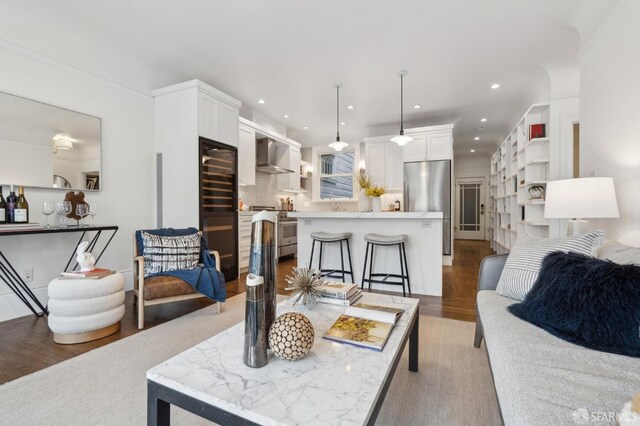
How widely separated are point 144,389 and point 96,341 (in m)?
0.95

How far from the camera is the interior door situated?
9766mm

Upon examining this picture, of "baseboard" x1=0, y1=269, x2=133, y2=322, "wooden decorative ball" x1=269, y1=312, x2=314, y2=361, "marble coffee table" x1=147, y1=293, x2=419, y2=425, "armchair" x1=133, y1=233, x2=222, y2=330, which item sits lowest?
"baseboard" x1=0, y1=269, x2=133, y2=322

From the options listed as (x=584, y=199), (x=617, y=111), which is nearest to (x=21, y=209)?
(x=584, y=199)

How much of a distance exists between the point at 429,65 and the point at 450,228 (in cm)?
302

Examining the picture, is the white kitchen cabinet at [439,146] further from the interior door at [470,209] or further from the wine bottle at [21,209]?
the wine bottle at [21,209]

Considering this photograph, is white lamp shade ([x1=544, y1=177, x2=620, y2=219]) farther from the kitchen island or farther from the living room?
the kitchen island

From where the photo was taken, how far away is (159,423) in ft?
3.23

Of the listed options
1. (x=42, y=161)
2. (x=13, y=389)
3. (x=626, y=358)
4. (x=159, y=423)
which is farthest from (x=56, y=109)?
(x=626, y=358)

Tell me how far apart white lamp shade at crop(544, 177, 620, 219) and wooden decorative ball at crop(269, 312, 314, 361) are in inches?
84.8

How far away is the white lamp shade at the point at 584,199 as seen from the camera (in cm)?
196

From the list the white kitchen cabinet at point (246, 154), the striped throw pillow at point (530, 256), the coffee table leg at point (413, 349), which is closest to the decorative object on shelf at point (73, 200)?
the white kitchen cabinet at point (246, 154)

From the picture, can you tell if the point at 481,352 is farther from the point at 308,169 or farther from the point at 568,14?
the point at 308,169

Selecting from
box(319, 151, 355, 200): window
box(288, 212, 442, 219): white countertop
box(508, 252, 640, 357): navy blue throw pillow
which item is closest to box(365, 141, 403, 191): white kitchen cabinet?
box(319, 151, 355, 200): window

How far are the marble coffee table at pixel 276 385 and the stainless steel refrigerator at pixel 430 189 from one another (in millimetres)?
4773
